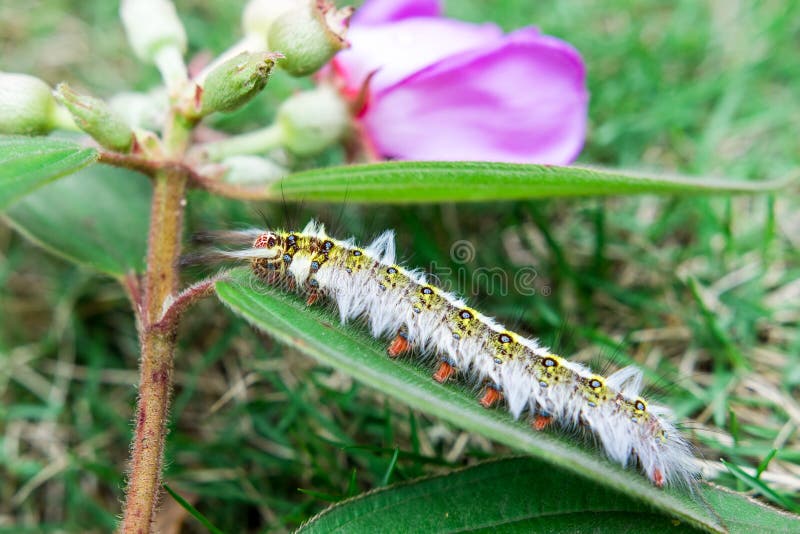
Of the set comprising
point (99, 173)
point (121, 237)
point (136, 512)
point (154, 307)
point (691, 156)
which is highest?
point (691, 156)

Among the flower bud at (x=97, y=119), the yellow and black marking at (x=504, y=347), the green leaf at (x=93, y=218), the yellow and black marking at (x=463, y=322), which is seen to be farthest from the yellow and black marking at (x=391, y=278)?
the green leaf at (x=93, y=218)

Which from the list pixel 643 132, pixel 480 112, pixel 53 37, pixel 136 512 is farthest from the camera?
pixel 53 37

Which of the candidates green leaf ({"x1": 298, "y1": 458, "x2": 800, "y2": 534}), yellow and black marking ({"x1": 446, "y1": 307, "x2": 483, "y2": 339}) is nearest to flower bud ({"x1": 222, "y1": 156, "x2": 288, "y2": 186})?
yellow and black marking ({"x1": 446, "y1": 307, "x2": 483, "y2": 339})

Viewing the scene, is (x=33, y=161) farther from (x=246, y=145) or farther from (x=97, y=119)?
(x=246, y=145)

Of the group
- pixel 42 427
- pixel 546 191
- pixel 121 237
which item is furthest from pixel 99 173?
pixel 546 191

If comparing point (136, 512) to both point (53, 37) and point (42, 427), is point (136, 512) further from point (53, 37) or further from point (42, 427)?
point (53, 37)

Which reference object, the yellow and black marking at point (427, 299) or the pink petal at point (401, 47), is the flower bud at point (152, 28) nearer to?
the pink petal at point (401, 47)

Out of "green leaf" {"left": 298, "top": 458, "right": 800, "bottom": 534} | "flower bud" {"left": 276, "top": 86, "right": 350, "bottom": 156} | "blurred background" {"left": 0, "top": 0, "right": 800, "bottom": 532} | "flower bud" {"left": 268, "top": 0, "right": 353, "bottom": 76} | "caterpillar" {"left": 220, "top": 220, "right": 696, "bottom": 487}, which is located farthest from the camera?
"blurred background" {"left": 0, "top": 0, "right": 800, "bottom": 532}

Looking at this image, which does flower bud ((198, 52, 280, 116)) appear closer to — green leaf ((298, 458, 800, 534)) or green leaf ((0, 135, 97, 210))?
green leaf ((0, 135, 97, 210))
